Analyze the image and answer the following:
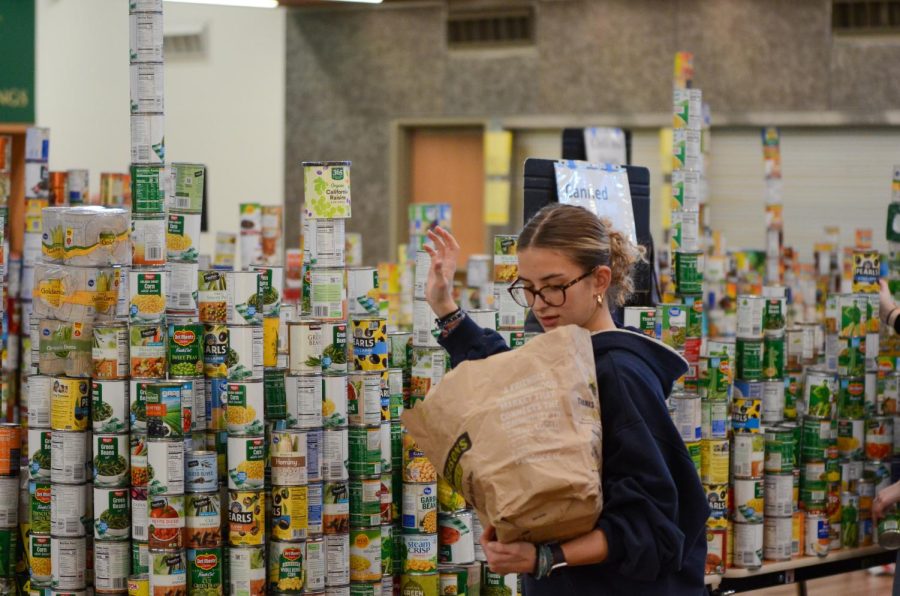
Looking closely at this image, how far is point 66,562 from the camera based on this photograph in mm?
3428

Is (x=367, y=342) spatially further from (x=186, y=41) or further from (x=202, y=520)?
(x=186, y=41)

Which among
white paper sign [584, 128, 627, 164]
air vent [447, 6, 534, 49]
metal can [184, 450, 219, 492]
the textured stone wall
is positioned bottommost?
metal can [184, 450, 219, 492]

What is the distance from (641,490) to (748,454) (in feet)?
7.54

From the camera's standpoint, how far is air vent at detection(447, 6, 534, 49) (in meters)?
12.2

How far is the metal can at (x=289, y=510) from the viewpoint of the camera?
346 centimetres

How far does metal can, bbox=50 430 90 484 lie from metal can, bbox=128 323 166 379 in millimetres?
247

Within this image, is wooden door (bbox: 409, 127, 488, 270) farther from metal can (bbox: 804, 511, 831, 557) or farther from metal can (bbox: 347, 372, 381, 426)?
metal can (bbox: 347, 372, 381, 426)

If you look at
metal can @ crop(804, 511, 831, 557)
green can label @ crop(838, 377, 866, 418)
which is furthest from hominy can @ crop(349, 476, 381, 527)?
green can label @ crop(838, 377, 866, 418)

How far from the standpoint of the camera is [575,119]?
12008 millimetres

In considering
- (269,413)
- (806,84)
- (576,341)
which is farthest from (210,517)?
(806,84)

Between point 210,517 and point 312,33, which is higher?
point 312,33

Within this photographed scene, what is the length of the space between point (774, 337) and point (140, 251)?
7.25 feet

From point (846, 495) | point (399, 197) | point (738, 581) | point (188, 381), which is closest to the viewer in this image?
point (188, 381)

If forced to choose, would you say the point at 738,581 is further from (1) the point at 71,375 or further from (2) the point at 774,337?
(1) the point at 71,375
